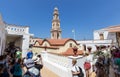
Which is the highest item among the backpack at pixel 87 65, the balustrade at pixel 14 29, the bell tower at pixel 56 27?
the bell tower at pixel 56 27

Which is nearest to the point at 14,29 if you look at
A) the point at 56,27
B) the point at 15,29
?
the point at 15,29

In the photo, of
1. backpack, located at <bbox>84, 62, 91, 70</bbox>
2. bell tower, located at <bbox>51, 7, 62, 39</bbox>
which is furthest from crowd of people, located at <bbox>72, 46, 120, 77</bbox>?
bell tower, located at <bbox>51, 7, 62, 39</bbox>

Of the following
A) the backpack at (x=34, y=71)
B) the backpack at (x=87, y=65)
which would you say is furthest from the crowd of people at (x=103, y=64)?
the backpack at (x=34, y=71)

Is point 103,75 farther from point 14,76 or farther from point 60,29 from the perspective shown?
point 60,29

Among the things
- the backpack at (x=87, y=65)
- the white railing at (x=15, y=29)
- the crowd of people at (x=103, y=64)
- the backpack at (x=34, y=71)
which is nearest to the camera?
the backpack at (x=34, y=71)

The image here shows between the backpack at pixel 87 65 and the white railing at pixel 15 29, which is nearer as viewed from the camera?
the backpack at pixel 87 65

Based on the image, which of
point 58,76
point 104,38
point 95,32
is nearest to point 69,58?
point 58,76

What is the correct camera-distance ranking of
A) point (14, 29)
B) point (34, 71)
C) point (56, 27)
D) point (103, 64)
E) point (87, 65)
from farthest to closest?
point (56, 27) < point (14, 29) < point (87, 65) < point (103, 64) < point (34, 71)

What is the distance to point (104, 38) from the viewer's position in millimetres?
29125

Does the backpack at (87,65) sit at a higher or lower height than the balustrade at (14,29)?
lower

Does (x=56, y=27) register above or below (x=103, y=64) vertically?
above

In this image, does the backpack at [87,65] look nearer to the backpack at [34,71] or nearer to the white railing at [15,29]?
the backpack at [34,71]

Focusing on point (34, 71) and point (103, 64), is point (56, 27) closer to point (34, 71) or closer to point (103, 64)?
point (103, 64)

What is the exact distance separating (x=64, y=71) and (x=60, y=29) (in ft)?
149
